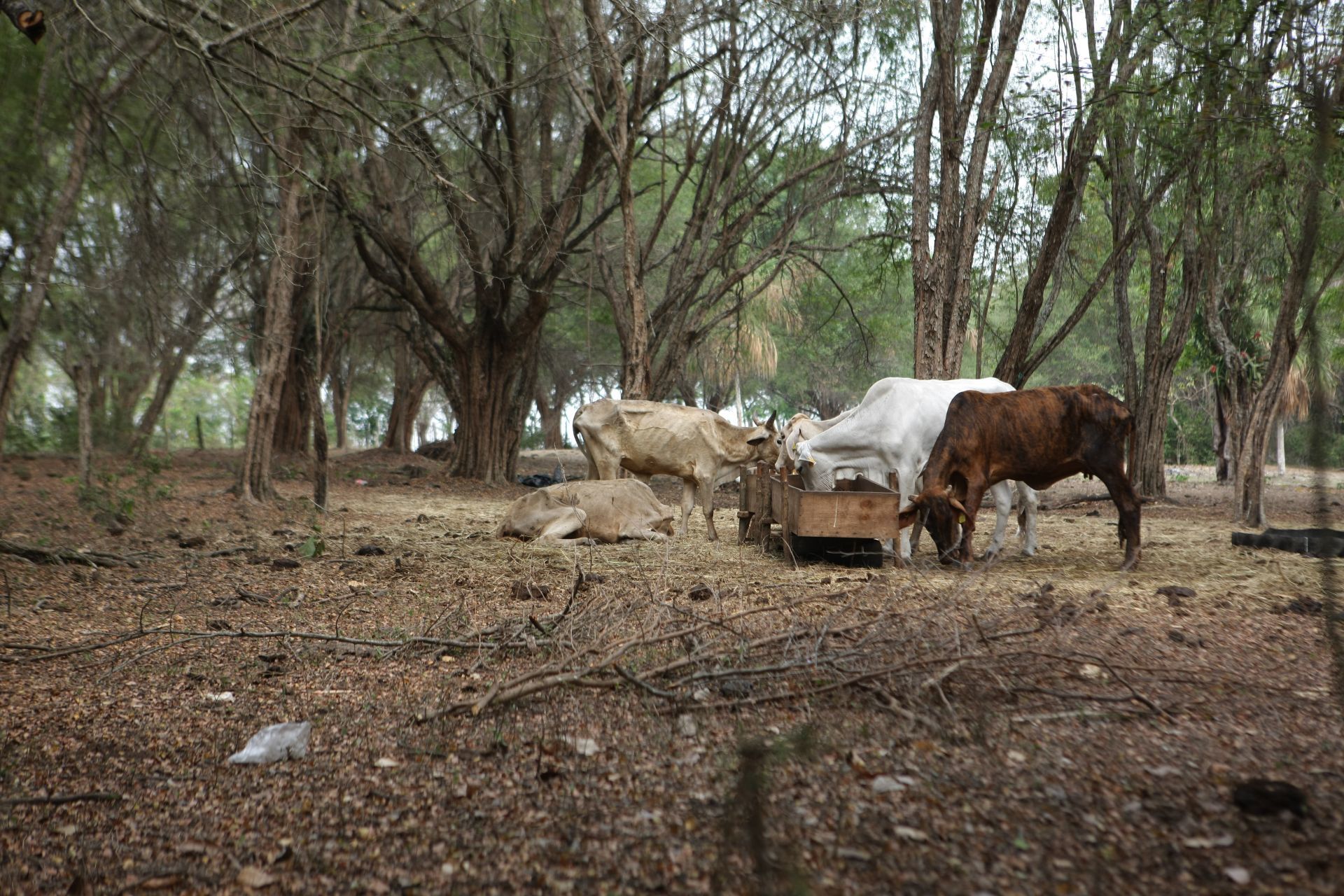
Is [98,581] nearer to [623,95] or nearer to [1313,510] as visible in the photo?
[623,95]

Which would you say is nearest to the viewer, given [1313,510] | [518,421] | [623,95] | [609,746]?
[609,746]

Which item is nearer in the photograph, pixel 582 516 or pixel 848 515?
pixel 848 515

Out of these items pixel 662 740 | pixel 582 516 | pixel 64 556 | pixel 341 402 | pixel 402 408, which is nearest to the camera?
pixel 662 740

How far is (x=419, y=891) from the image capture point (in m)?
2.43

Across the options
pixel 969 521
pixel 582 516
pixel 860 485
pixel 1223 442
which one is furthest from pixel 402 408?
pixel 969 521

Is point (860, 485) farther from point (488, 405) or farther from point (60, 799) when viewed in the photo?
point (488, 405)

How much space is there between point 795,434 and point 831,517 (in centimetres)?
332

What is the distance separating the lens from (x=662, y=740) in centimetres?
340

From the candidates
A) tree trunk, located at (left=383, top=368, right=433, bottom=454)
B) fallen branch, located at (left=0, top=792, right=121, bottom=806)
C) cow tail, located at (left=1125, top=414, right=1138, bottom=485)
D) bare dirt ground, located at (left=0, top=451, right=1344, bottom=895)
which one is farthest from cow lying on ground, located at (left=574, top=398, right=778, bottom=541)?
tree trunk, located at (left=383, top=368, right=433, bottom=454)

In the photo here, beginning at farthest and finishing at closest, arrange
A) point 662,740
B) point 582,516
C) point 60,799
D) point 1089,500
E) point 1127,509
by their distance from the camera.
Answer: point 1089,500 < point 582,516 < point 1127,509 < point 662,740 < point 60,799

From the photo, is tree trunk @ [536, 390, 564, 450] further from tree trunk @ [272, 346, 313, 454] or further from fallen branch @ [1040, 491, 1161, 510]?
fallen branch @ [1040, 491, 1161, 510]

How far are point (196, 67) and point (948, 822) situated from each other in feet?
30.6

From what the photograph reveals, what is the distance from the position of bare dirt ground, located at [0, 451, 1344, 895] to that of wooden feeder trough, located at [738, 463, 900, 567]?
3.33 ft

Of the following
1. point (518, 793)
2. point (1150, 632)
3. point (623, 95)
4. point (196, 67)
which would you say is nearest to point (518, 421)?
point (623, 95)
